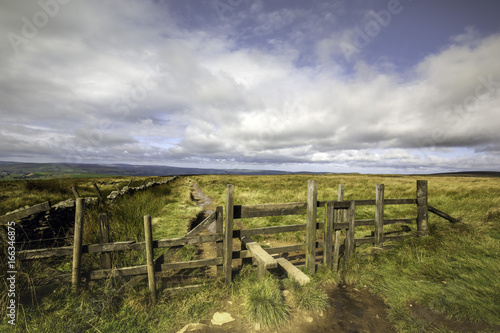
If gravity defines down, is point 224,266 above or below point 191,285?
above

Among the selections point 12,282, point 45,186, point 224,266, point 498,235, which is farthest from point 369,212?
point 45,186

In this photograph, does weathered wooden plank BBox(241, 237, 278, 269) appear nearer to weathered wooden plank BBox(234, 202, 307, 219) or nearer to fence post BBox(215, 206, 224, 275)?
fence post BBox(215, 206, 224, 275)

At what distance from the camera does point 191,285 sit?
519 cm

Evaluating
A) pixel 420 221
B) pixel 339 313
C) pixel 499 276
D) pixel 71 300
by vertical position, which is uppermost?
pixel 420 221

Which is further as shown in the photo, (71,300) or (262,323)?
(71,300)

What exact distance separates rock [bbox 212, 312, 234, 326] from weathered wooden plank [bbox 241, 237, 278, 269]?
1.18m

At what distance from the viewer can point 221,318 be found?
432cm

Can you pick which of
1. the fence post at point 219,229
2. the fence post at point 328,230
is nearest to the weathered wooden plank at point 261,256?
the fence post at point 219,229

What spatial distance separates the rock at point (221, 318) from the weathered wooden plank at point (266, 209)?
77.8 inches

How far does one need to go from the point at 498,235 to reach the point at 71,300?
1237 centimetres

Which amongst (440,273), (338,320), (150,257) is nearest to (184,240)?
(150,257)

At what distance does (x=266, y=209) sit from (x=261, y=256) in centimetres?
114

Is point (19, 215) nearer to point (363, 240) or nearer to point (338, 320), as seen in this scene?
point (338, 320)

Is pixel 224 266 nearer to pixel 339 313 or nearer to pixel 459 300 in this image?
pixel 339 313
